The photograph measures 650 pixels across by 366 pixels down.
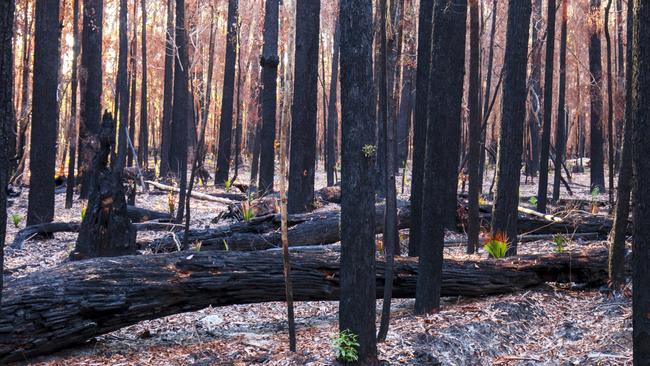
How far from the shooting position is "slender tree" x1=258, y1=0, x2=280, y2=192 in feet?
45.9

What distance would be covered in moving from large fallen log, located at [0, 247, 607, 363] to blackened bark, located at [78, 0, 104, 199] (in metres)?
8.54

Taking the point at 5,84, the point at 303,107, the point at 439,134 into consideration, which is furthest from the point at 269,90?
the point at 5,84

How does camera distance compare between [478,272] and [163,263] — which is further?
[478,272]

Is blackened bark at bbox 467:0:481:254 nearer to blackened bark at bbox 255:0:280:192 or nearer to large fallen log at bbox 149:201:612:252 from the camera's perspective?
large fallen log at bbox 149:201:612:252

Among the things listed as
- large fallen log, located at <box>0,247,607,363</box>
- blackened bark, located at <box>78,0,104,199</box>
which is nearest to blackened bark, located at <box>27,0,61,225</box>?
blackened bark, located at <box>78,0,104,199</box>

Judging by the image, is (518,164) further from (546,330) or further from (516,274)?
(546,330)

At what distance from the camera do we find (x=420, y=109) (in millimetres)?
8109

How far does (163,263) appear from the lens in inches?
236

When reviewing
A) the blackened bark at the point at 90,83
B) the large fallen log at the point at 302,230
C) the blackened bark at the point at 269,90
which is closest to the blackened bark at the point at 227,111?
the blackened bark at the point at 269,90

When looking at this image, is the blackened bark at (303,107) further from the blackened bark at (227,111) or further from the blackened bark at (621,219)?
the blackened bark at (227,111)

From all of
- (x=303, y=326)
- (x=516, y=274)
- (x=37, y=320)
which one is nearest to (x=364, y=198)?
(x=303, y=326)

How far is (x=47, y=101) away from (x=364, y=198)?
27.8ft

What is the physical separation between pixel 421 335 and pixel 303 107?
25.1 feet

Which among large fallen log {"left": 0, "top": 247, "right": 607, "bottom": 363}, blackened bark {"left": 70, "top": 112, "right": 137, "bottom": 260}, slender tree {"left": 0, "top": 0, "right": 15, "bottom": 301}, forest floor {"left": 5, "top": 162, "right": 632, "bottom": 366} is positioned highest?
slender tree {"left": 0, "top": 0, "right": 15, "bottom": 301}
